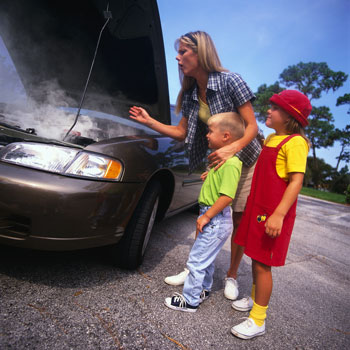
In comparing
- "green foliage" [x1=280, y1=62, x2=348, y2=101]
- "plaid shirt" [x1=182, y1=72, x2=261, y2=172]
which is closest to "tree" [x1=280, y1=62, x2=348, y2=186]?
"green foliage" [x1=280, y1=62, x2=348, y2=101]

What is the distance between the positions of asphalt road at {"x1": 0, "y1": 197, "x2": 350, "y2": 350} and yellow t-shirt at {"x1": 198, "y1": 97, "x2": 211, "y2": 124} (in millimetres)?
1090

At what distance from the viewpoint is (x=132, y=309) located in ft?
4.25

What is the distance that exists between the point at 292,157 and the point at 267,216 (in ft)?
1.05

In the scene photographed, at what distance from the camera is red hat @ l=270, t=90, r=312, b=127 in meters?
1.34

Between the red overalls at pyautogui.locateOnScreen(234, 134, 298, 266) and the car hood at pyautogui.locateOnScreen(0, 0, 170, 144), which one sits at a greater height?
the car hood at pyautogui.locateOnScreen(0, 0, 170, 144)

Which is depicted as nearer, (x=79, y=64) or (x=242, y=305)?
(x=242, y=305)

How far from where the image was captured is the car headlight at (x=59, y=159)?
1.25m

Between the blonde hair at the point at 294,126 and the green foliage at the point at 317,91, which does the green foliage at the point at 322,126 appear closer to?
the green foliage at the point at 317,91

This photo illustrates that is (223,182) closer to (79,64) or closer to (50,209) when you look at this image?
(50,209)

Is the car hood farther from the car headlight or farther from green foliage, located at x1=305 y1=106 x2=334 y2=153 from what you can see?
green foliage, located at x1=305 y1=106 x2=334 y2=153

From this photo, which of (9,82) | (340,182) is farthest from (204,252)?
(340,182)

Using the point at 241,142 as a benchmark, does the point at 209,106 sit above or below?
above

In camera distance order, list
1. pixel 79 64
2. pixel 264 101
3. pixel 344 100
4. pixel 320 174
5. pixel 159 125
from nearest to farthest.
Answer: pixel 159 125 → pixel 79 64 → pixel 344 100 → pixel 264 101 → pixel 320 174

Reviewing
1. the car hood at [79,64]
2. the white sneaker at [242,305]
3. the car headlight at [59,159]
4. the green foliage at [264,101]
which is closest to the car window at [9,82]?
the car hood at [79,64]
